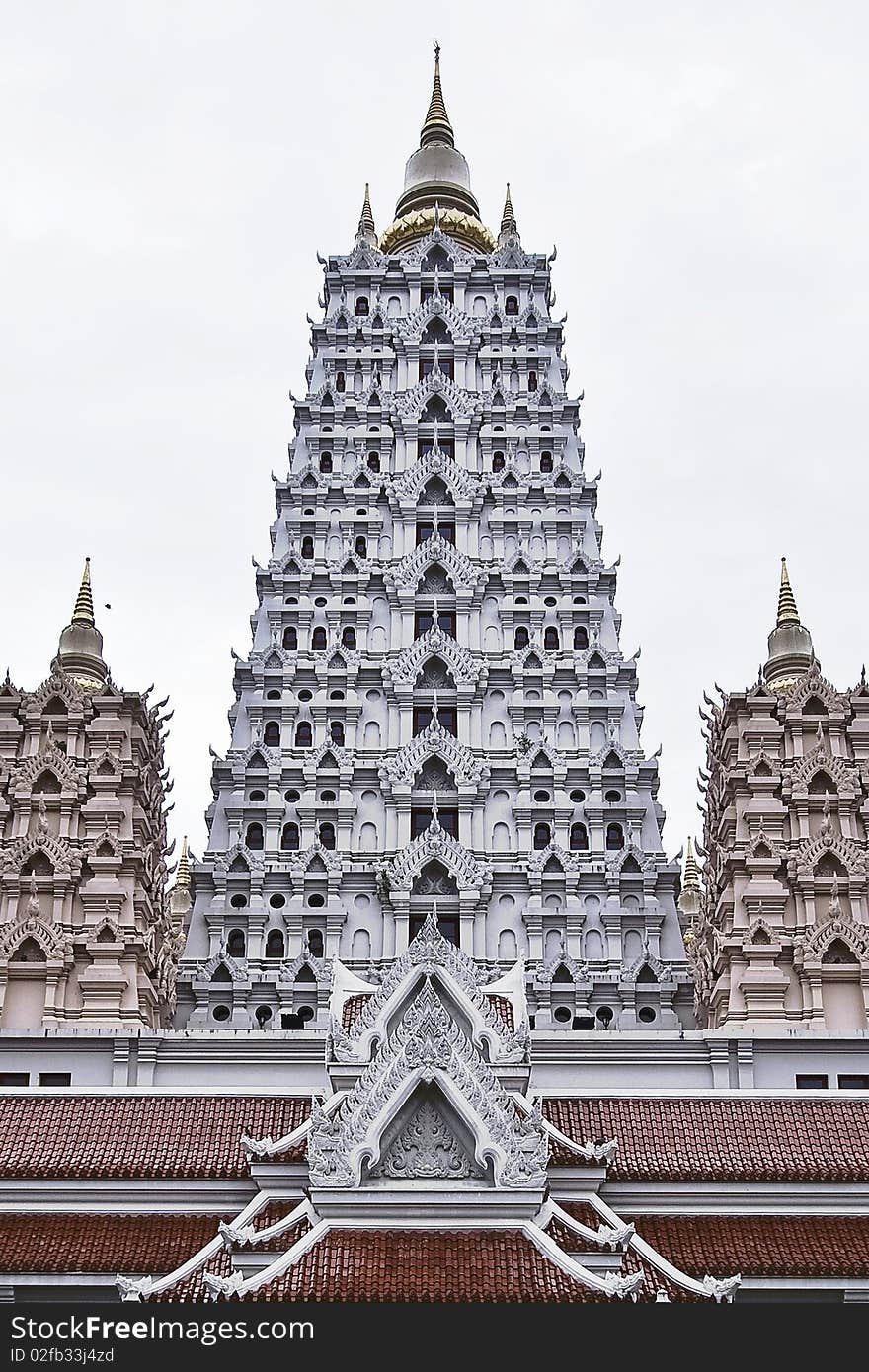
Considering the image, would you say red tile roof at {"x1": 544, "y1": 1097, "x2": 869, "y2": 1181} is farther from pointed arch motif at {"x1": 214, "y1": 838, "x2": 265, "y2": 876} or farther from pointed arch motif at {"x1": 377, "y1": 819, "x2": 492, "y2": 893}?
pointed arch motif at {"x1": 214, "y1": 838, "x2": 265, "y2": 876}

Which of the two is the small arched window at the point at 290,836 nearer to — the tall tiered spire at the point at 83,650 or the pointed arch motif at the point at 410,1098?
the tall tiered spire at the point at 83,650

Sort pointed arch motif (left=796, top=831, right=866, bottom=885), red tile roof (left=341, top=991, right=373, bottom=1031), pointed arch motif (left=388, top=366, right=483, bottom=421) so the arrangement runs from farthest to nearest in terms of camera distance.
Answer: pointed arch motif (left=388, top=366, right=483, bottom=421)
pointed arch motif (left=796, top=831, right=866, bottom=885)
red tile roof (left=341, top=991, right=373, bottom=1031)

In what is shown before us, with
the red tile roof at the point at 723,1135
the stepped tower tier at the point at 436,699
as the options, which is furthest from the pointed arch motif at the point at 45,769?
the red tile roof at the point at 723,1135

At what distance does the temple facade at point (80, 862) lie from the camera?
42500 millimetres

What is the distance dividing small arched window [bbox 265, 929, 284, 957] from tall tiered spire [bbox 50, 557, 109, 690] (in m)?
8.60

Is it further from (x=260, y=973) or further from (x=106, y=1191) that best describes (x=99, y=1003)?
(x=106, y=1191)

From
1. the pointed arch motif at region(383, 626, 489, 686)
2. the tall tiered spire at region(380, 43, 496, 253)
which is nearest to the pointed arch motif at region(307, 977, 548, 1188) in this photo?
the pointed arch motif at region(383, 626, 489, 686)

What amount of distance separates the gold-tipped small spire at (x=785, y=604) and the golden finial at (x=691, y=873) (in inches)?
852

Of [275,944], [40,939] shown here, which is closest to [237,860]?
[275,944]

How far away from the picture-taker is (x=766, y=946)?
42.5 m

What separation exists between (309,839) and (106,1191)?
53.4 ft

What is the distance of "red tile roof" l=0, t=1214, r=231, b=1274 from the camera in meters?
29.7

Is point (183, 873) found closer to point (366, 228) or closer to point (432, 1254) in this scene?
point (366, 228)

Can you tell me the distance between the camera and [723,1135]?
1277 inches
